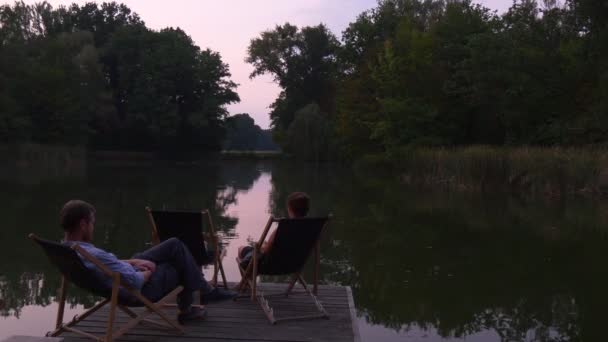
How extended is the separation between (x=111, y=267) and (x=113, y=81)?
5302cm

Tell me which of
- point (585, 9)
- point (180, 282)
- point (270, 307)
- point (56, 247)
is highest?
point (585, 9)

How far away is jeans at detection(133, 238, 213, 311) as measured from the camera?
410 cm

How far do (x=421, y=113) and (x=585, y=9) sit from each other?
26.2 feet

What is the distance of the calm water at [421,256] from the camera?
577cm

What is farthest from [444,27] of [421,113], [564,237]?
[564,237]

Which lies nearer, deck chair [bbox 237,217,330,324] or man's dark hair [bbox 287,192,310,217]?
deck chair [bbox 237,217,330,324]

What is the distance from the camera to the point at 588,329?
5.61m

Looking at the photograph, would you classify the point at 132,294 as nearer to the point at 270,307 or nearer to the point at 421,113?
the point at 270,307

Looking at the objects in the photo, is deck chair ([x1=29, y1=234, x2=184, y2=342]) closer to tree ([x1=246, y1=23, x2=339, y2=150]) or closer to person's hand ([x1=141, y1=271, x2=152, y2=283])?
person's hand ([x1=141, y1=271, x2=152, y2=283])

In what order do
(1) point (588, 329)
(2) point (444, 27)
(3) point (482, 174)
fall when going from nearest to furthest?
(1) point (588, 329) < (3) point (482, 174) < (2) point (444, 27)

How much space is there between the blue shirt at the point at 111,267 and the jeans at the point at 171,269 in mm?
192

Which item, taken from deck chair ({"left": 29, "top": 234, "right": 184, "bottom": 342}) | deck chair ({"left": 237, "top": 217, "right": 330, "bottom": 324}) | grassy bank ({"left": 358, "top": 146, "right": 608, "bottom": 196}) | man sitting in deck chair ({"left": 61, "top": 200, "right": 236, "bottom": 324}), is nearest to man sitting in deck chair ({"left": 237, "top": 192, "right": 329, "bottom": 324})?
deck chair ({"left": 237, "top": 217, "right": 330, "bottom": 324})

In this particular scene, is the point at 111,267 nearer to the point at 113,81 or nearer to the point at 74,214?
the point at 74,214

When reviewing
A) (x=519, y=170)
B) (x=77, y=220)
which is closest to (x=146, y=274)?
(x=77, y=220)
